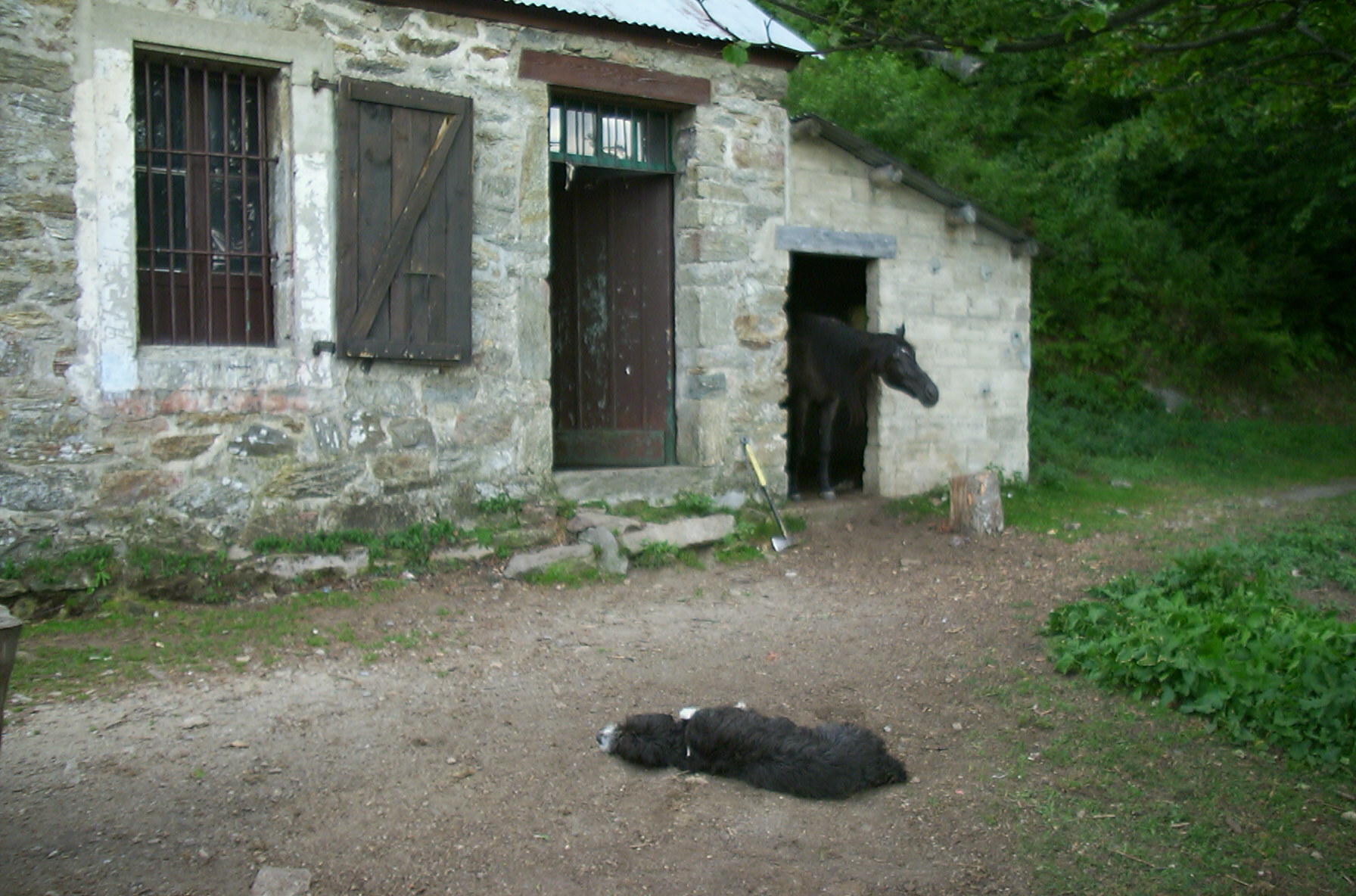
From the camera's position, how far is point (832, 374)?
9.22 m

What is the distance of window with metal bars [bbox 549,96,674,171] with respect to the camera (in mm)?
7562

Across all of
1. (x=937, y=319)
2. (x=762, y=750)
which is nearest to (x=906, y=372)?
(x=937, y=319)

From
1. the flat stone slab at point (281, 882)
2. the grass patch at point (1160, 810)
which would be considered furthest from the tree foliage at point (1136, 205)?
the flat stone slab at point (281, 882)

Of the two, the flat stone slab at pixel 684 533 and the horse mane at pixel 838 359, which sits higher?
the horse mane at pixel 838 359

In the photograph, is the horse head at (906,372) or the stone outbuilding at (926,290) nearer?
the stone outbuilding at (926,290)

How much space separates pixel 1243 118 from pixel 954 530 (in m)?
8.49

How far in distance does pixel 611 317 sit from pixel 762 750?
16.5 feet

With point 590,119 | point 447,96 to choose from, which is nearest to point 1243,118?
point 590,119

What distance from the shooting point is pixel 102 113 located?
5633 mm

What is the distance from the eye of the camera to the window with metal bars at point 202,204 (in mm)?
5973

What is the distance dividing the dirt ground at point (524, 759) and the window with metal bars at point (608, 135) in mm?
3086

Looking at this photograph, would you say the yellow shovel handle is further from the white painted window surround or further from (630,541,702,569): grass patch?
the white painted window surround

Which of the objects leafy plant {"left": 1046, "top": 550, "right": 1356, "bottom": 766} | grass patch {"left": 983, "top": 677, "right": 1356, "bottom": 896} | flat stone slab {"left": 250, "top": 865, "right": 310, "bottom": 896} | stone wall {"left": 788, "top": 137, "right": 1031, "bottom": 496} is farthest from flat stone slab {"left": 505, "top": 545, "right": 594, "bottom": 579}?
flat stone slab {"left": 250, "top": 865, "right": 310, "bottom": 896}

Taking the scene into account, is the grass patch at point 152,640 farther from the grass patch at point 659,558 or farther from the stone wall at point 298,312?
the grass patch at point 659,558
